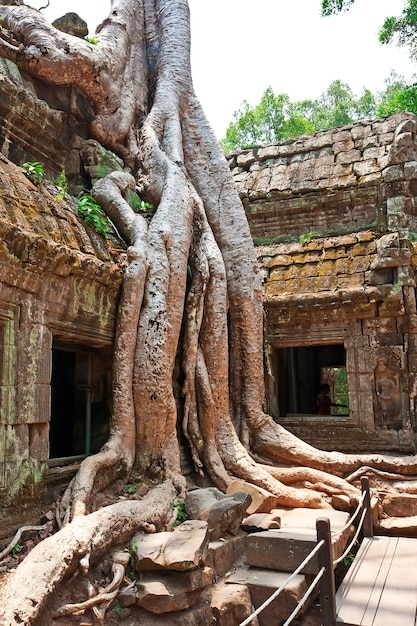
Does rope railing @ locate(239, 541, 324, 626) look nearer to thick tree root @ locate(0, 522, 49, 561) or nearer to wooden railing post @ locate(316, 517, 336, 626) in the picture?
wooden railing post @ locate(316, 517, 336, 626)

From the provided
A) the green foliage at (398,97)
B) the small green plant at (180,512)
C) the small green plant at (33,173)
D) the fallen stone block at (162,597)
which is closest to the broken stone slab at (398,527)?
the small green plant at (180,512)

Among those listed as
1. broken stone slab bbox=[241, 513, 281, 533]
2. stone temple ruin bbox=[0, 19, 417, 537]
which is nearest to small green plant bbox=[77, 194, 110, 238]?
Answer: stone temple ruin bbox=[0, 19, 417, 537]

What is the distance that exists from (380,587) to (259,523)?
1020mm

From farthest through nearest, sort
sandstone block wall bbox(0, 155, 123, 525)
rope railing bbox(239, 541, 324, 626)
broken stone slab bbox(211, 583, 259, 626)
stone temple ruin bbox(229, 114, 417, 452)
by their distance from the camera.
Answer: stone temple ruin bbox(229, 114, 417, 452) → sandstone block wall bbox(0, 155, 123, 525) → broken stone slab bbox(211, 583, 259, 626) → rope railing bbox(239, 541, 324, 626)

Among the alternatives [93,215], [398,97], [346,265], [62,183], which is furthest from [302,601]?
[398,97]

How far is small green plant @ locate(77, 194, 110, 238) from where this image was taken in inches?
201

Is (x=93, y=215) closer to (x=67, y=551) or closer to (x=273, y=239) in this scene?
(x=67, y=551)

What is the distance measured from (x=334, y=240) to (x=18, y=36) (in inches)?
183

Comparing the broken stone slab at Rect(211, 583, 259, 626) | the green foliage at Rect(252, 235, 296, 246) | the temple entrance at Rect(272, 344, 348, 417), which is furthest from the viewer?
the temple entrance at Rect(272, 344, 348, 417)

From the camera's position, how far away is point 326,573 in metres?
3.18

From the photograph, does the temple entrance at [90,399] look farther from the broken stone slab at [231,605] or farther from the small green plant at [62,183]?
the broken stone slab at [231,605]

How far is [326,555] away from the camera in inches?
123

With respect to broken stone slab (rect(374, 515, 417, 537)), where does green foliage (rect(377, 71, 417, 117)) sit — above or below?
above

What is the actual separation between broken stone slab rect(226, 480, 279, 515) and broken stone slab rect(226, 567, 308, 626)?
→ 107 cm
